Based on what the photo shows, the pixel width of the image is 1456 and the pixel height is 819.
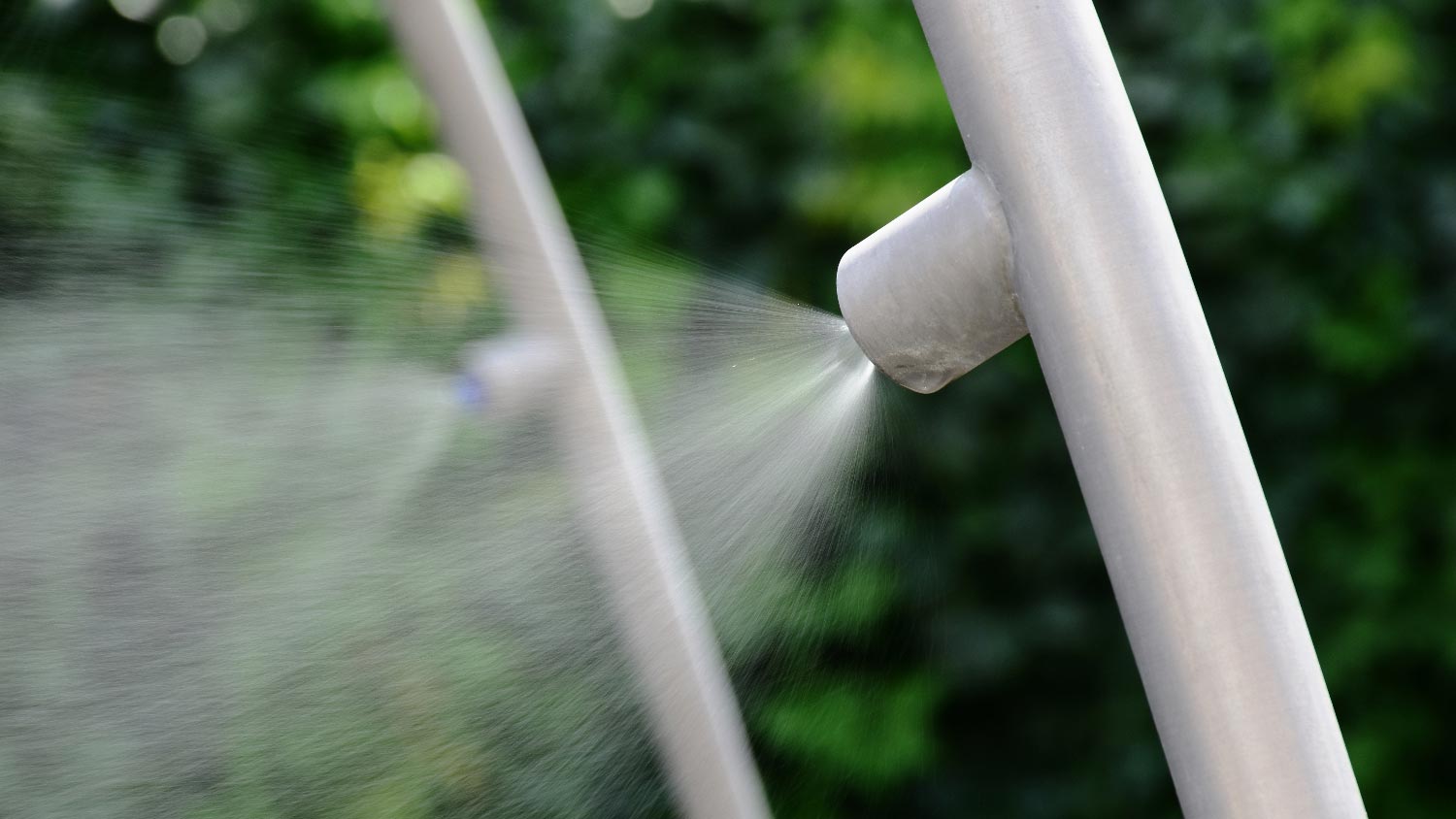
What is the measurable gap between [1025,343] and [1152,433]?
147cm

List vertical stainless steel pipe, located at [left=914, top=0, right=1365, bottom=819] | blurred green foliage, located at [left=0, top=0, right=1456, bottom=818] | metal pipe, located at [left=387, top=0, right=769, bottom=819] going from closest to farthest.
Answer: vertical stainless steel pipe, located at [left=914, top=0, right=1365, bottom=819] → metal pipe, located at [left=387, top=0, right=769, bottom=819] → blurred green foliage, located at [left=0, top=0, right=1456, bottom=818]

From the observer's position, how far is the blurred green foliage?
1.79m

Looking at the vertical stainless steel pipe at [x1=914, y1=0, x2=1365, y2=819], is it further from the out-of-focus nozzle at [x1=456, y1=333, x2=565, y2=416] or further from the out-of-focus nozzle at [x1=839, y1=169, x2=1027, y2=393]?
the out-of-focus nozzle at [x1=456, y1=333, x2=565, y2=416]

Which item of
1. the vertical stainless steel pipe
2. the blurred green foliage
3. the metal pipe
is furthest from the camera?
the blurred green foliage

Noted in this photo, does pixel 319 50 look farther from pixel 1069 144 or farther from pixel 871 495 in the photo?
pixel 1069 144

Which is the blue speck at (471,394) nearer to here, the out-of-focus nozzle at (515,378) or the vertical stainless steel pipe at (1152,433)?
the out-of-focus nozzle at (515,378)

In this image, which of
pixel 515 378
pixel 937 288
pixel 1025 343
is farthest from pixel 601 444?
pixel 1025 343

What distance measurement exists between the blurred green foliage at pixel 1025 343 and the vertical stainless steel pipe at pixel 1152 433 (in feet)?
3.96

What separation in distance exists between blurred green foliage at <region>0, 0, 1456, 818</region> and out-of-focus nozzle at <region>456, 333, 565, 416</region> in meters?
0.83

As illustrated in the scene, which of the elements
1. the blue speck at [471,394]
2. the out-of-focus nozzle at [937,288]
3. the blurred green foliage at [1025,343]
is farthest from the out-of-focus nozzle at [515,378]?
the blurred green foliage at [1025,343]

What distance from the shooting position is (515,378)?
871 mm

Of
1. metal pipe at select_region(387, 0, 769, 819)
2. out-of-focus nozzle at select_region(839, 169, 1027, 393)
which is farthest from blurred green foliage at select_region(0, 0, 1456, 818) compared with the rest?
out-of-focus nozzle at select_region(839, 169, 1027, 393)

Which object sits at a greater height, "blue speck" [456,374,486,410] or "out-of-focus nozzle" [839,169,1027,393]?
"blue speck" [456,374,486,410]

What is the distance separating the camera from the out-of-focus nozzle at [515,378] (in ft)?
2.85
